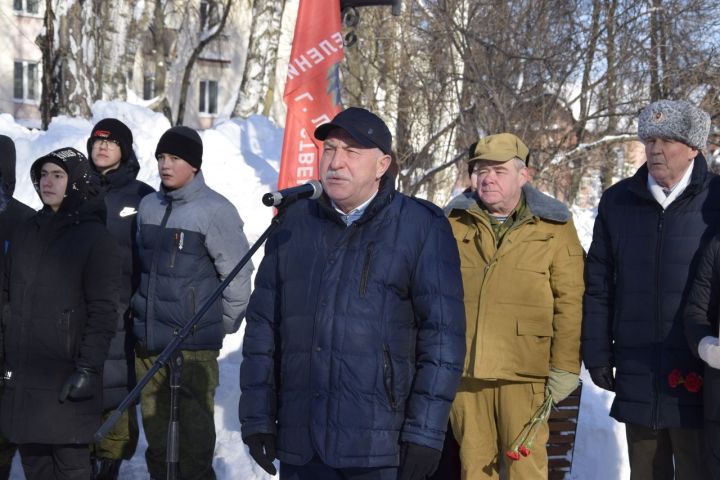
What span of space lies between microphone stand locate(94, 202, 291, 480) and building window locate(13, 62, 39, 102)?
1384 inches

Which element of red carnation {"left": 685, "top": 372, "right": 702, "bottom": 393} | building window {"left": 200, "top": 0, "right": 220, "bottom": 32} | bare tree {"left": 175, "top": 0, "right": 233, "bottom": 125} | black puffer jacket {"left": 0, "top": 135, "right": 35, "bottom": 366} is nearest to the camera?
red carnation {"left": 685, "top": 372, "right": 702, "bottom": 393}

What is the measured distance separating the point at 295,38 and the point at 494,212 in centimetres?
496

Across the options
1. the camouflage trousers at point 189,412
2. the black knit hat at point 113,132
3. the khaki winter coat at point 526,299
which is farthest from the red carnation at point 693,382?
the black knit hat at point 113,132

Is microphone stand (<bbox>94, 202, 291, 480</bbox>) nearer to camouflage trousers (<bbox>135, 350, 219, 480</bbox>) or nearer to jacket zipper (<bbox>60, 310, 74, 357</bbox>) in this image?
jacket zipper (<bbox>60, 310, 74, 357</bbox>)

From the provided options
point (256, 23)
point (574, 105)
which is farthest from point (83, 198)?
point (256, 23)

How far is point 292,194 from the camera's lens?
3.70m

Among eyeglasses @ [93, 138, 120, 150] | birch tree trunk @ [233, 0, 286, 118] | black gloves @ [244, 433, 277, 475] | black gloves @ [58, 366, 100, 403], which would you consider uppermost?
birch tree trunk @ [233, 0, 286, 118]

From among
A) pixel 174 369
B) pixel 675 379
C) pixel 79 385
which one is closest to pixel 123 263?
pixel 79 385

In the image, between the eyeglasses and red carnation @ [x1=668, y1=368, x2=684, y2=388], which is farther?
the eyeglasses

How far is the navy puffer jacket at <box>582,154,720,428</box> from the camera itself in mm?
4453

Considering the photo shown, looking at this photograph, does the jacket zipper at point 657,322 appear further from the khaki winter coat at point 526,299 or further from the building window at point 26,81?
the building window at point 26,81

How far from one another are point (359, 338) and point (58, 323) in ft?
6.59

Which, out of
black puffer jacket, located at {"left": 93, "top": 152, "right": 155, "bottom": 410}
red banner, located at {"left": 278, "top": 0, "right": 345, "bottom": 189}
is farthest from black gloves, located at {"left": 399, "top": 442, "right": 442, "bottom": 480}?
red banner, located at {"left": 278, "top": 0, "right": 345, "bottom": 189}

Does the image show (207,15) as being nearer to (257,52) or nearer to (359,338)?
(257,52)
